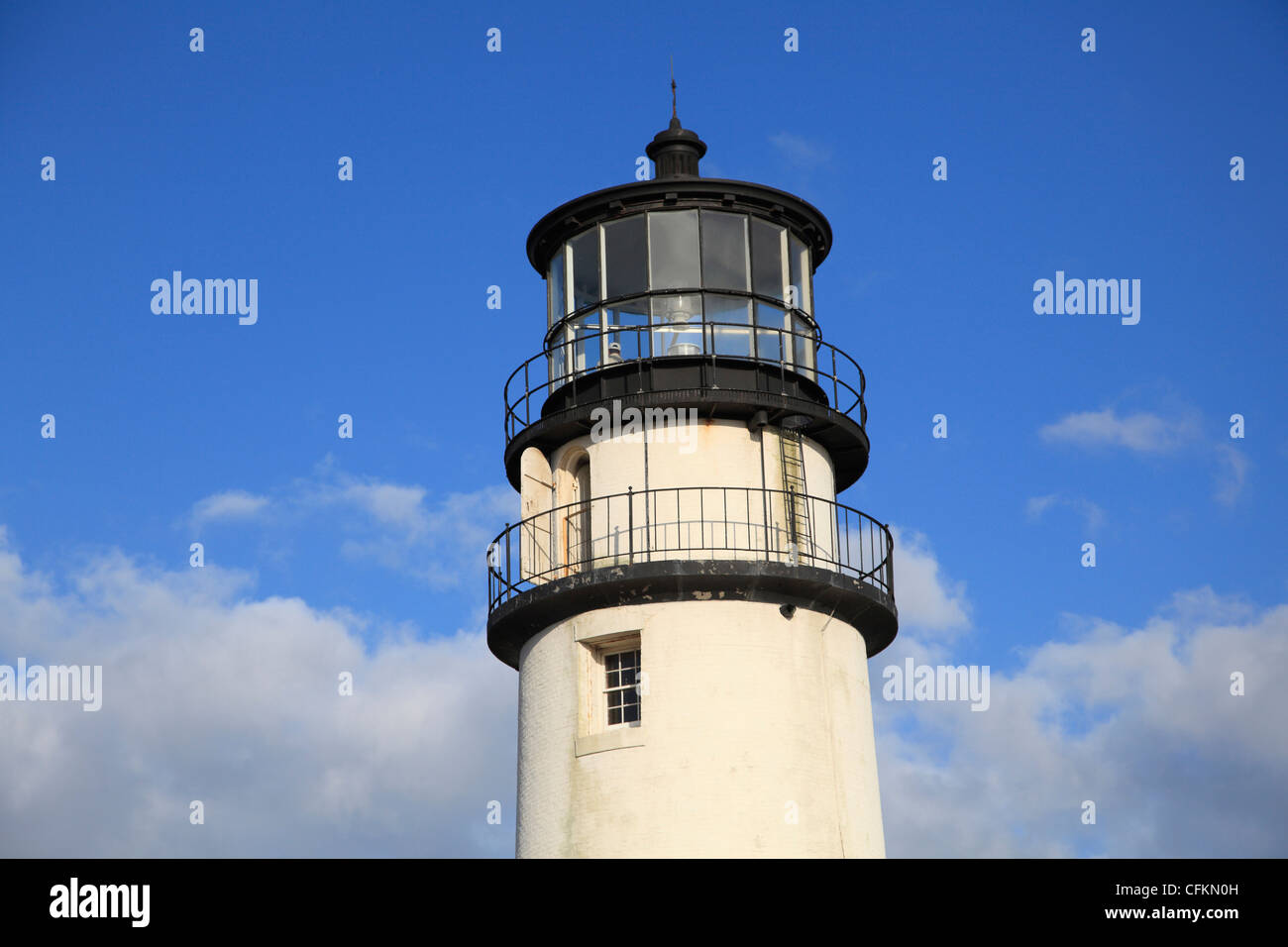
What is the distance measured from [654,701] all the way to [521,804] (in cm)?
310

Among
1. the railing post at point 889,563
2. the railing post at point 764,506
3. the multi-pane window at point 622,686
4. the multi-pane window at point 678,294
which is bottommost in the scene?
the multi-pane window at point 622,686

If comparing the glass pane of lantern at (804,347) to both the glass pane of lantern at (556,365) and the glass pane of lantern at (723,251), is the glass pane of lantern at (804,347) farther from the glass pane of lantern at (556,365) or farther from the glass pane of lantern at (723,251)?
the glass pane of lantern at (556,365)

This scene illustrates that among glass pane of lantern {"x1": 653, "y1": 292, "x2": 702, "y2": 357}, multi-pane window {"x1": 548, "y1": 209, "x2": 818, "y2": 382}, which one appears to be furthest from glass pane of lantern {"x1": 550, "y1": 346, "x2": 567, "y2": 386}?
glass pane of lantern {"x1": 653, "y1": 292, "x2": 702, "y2": 357}

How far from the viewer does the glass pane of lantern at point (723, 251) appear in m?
30.8

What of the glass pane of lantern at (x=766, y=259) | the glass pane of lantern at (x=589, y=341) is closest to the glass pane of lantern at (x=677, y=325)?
the glass pane of lantern at (x=589, y=341)

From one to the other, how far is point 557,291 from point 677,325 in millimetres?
2545

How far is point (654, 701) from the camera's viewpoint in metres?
28.4

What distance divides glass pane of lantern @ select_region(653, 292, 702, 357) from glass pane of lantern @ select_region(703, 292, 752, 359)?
0.20 meters

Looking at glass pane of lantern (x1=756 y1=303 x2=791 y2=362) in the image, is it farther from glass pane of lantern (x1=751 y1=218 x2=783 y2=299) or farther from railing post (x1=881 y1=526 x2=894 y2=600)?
railing post (x1=881 y1=526 x2=894 y2=600)

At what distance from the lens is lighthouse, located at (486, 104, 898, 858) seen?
92.5 ft

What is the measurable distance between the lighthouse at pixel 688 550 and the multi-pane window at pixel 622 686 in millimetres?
34

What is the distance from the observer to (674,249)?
3089 cm

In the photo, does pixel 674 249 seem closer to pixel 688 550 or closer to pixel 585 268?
pixel 585 268
